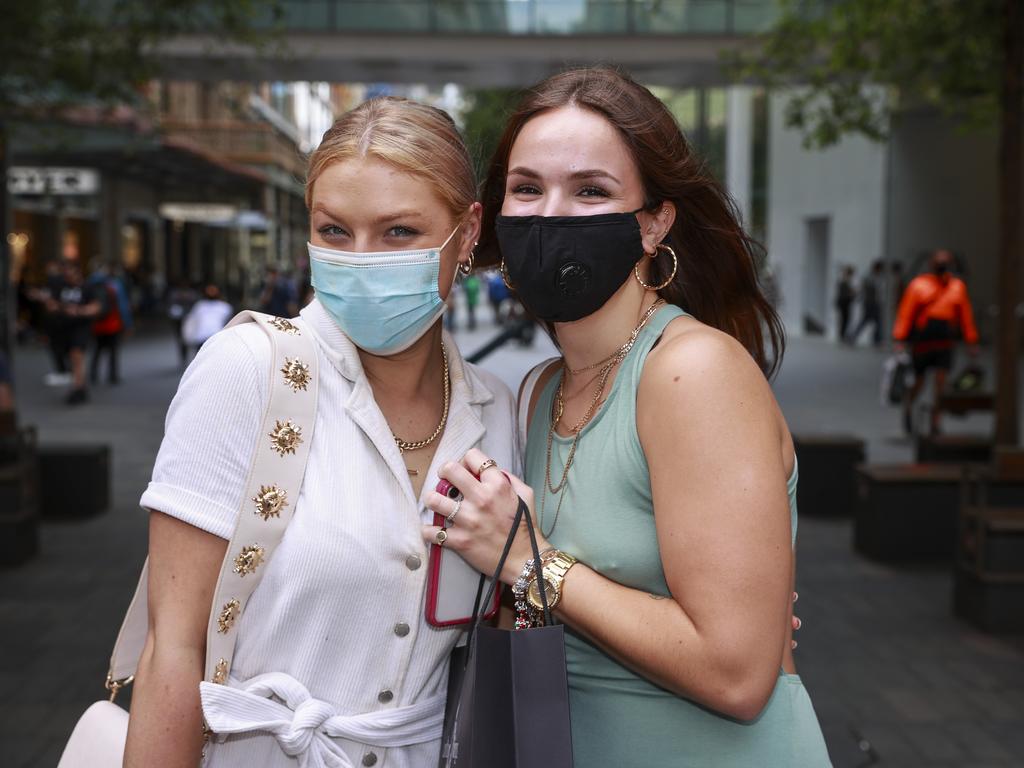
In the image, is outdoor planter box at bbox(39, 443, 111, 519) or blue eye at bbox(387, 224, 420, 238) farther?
outdoor planter box at bbox(39, 443, 111, 519)

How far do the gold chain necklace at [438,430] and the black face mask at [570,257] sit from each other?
284 millimetres

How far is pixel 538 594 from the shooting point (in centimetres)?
193

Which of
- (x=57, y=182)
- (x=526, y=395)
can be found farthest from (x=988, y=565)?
(x=57, y=182)

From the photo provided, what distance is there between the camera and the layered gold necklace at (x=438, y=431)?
2.18 metres

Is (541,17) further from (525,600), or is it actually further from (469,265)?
(525,600)

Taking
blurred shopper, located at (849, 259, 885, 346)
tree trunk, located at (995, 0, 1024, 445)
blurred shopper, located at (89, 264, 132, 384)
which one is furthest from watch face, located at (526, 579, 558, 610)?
blurred shopper, located at (849, 259, 885, 346)

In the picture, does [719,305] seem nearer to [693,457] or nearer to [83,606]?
[693,457]

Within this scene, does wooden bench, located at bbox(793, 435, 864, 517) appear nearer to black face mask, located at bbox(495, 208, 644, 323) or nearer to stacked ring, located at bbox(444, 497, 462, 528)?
black face mask, located at bbox(495, 208, 644, 323)

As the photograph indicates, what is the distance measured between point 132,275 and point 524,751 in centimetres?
3394

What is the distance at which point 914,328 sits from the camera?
490 inches

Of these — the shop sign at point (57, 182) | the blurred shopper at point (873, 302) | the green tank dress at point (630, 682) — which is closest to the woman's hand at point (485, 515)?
the green tank dress at point (630, 682)

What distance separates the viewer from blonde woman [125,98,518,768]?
1.94 metres

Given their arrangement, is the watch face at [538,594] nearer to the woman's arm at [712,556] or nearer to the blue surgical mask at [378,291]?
the woman's arm at [712,556]

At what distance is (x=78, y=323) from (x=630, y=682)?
15.5 meters
